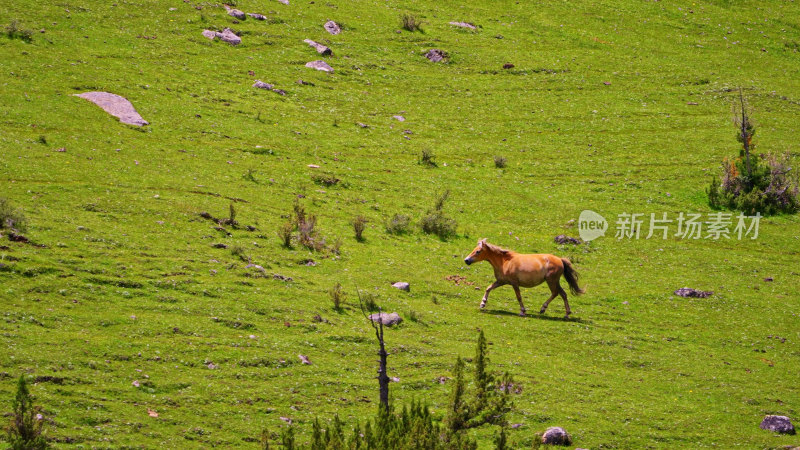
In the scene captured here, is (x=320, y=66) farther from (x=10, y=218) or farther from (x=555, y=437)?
(x=555, y=437)

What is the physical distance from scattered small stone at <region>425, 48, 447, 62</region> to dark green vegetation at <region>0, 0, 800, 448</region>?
3.40ft

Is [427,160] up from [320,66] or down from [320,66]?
down

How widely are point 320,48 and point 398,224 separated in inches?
797

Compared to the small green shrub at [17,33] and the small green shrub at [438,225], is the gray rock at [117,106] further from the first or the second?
the small green shrub at [438,225]

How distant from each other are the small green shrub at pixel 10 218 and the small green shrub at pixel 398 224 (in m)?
13.6

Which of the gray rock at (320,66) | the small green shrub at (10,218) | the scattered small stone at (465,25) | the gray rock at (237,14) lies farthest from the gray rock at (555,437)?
the scattered small stone at (465,25)

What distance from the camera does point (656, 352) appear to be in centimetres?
2522

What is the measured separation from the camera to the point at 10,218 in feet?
78.7

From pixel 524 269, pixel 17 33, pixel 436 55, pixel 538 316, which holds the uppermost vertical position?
pixel 436 55

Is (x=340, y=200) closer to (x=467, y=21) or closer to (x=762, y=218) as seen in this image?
(x=762, y=218)

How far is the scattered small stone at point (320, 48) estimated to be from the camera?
49.7 meters

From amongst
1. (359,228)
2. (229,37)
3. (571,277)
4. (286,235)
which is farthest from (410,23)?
(571,277)

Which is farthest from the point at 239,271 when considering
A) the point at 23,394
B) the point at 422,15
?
the point at 422,15

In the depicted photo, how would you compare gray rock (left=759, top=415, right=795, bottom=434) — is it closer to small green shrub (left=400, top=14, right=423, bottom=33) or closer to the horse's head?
the horse's head
